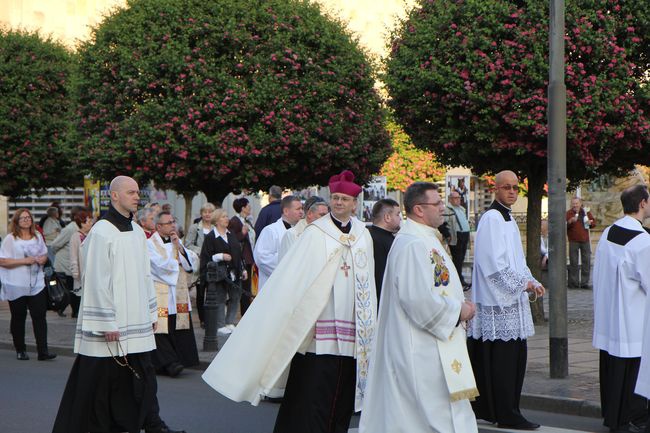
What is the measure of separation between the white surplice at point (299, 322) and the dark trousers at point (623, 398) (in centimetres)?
232

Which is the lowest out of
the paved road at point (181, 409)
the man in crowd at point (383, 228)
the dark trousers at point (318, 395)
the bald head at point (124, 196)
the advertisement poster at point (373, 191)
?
the paved road at point (181, 409)

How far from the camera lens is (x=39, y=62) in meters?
33.4

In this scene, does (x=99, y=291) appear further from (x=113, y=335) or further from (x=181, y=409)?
(x=181, y=409)

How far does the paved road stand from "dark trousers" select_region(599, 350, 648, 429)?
35 centimetres

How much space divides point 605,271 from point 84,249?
4.08 m

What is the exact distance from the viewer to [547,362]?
12.2 m

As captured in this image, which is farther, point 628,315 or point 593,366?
point 593,366

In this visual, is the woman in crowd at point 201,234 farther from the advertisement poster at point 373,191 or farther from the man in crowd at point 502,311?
the advertisement poster at point 373,191

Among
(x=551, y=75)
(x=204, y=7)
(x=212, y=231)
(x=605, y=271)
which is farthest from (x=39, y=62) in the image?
(x=605, y=271)

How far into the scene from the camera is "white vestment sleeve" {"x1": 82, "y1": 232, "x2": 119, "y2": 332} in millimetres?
8148

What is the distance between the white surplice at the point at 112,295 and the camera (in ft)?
26.8

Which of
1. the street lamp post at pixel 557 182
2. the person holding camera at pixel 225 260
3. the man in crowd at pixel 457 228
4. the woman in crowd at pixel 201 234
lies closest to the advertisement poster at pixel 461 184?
the man in crowd at pixel 457 228

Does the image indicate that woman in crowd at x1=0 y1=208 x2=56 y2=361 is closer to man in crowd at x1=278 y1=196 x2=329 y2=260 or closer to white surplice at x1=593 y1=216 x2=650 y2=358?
man in crowd at x1=278 y1=196 x2=329 y2=260

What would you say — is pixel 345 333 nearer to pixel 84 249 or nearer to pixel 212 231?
pixel 84 249
